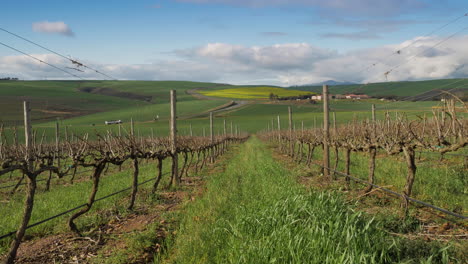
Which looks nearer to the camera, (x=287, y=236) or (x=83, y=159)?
(x=287, y=236)

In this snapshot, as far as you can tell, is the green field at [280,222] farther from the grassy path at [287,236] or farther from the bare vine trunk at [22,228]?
the bare vine trunk at [22,228]

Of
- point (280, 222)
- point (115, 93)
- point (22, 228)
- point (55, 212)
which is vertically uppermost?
point (115, 93)

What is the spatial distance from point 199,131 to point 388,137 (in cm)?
5032

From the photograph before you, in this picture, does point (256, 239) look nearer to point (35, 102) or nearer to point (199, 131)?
point (199, 131)

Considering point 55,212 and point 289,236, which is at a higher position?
point 289,236

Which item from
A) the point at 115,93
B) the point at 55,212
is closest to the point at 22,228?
the point at 55,212

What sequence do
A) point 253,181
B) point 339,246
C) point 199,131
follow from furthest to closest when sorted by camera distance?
point 199,131 < point 253,181 < point 339,246

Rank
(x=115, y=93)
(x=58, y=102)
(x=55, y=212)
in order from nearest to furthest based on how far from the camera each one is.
→ 1. (x=55, y=212)
2. (x=58, y=102)
3. (x=115, y=93)

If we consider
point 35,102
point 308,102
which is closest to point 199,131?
point 308,102

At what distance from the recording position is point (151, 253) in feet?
20.8

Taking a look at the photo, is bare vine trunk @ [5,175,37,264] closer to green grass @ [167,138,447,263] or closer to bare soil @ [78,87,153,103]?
green grass @ [167,138,447,263]

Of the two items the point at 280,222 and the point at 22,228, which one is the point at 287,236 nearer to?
the point at 280,222

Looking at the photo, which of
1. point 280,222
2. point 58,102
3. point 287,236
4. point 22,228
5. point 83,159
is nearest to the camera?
point 287,236

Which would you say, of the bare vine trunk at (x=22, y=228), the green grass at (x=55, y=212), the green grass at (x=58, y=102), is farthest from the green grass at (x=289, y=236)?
the green grass at (x=58, y=102)
